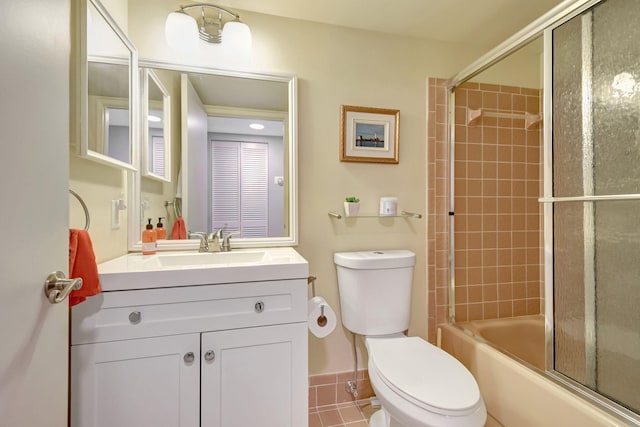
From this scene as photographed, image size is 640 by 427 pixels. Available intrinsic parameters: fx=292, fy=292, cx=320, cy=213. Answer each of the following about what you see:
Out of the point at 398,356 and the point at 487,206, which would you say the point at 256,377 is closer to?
the point at 398,356

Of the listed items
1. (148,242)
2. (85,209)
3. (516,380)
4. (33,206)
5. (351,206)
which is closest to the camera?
(33,206)

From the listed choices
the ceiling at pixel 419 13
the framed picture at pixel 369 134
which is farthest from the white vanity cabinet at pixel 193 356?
the ceiling at pixel 419 13

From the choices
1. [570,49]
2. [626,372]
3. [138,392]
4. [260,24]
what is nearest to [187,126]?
[260,24]

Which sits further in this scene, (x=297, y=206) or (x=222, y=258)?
(x=297, y=206)

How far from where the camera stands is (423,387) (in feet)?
3.45

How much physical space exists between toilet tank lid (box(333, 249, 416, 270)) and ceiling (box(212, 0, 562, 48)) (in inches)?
50.8

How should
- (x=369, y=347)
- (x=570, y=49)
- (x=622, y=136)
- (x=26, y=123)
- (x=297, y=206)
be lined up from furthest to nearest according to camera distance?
(x=297, y=206), (x=369, y=347), (x=570, y=49), (x=622, y=136), (x=26, y=123)

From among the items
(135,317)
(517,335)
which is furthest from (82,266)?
(517,335)

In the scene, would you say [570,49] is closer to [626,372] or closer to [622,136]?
[622,136]

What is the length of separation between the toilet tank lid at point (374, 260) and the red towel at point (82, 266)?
104 centimetres

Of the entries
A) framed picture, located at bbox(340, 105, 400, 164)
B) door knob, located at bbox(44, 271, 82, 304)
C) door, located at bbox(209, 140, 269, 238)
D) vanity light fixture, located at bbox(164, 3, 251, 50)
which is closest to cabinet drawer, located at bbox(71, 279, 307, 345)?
door knob, located at bbox(44, 271, 82, 304)

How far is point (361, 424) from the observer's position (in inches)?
58.3

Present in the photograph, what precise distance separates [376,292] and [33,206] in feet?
4.36

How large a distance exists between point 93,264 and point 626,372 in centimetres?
186
